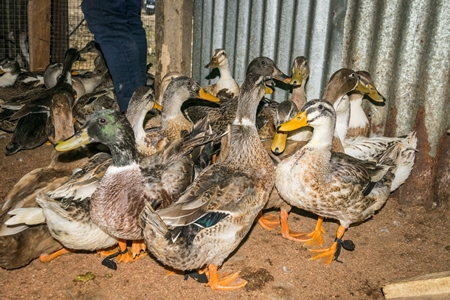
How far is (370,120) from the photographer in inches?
214

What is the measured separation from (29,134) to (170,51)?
7.07ft

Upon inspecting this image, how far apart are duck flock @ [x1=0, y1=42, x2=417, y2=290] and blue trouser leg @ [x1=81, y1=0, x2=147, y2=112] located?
86cm

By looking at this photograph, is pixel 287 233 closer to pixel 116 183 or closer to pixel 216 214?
pixel 216 214

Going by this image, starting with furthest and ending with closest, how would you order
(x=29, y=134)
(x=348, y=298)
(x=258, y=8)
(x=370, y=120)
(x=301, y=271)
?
(x=29, y=134)
(x=258, y=8)
(x=370, y=120)
(x=301, y=271)
(x=348, y=298)

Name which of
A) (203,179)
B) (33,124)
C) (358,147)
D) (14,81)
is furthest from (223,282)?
(14,81)

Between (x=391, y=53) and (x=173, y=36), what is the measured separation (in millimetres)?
2796

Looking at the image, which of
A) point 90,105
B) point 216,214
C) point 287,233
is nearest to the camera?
point 216,214

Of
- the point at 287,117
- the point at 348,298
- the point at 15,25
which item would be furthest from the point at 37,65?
the point at 348,298

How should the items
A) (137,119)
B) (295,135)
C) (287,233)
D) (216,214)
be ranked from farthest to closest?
(295,135)
(137,119)
(287,233)
(216,214)

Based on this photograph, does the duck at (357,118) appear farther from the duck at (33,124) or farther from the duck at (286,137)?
the duck at (33,124)

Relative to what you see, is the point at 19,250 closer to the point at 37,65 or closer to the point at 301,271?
the point at 301,271

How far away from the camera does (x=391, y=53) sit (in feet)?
16.4

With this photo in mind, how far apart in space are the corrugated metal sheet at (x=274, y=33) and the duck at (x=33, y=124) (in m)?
2.06

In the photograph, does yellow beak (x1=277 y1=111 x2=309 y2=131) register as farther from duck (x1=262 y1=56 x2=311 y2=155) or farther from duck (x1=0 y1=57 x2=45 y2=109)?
duck (x1=0 y1=57 x2=45 y2=109)
